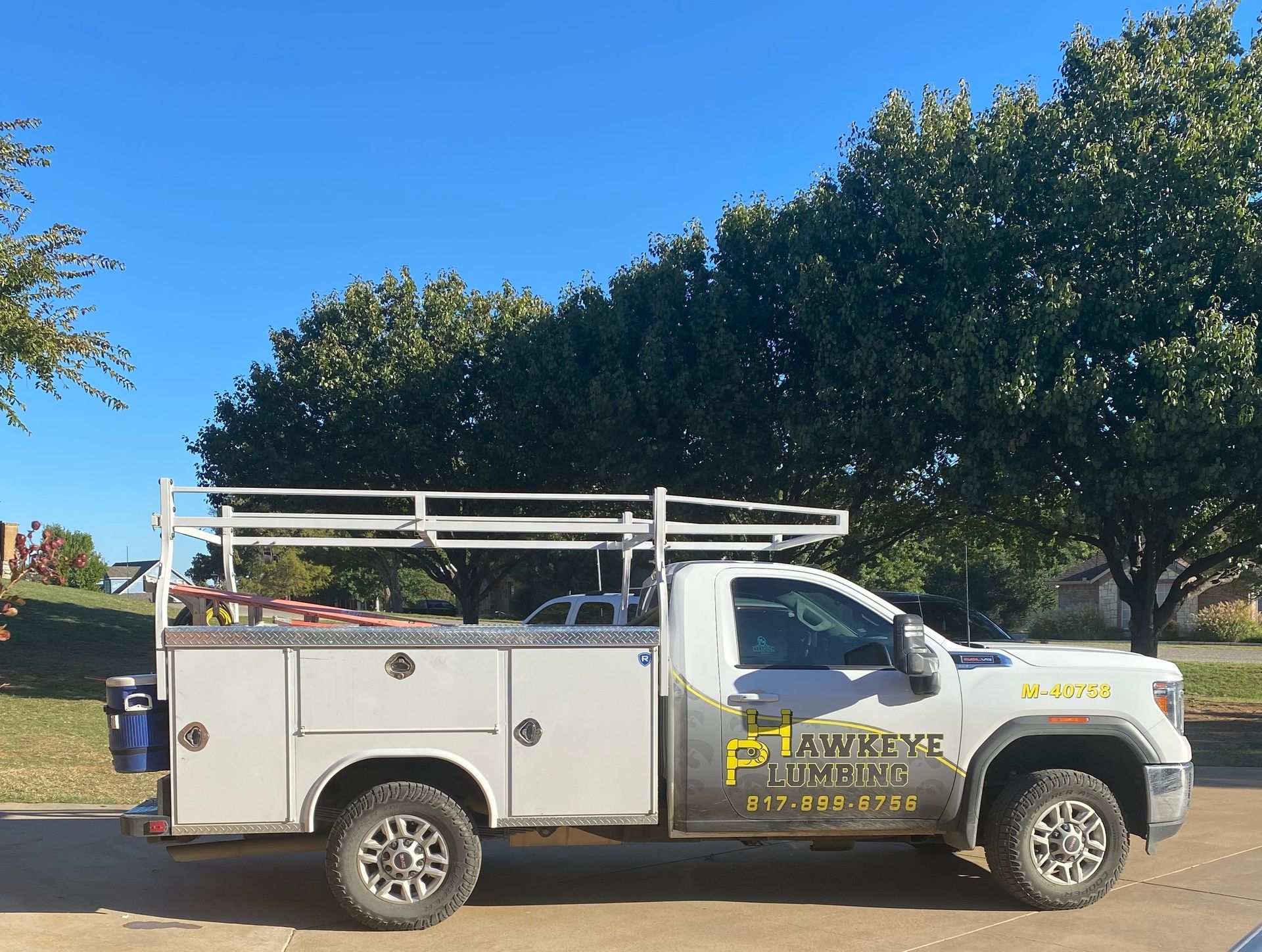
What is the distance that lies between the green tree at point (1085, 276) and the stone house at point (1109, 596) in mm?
34104

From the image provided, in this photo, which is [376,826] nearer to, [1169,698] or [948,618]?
[1169,698]

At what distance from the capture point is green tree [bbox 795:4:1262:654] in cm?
1402

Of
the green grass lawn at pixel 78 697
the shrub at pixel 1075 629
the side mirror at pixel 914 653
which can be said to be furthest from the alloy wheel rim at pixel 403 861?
the shrub at pixel 1075 629

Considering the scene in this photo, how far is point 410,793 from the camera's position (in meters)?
6.19

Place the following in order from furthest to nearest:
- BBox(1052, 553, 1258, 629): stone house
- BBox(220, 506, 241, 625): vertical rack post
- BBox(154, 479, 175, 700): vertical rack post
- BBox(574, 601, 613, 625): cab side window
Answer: BBox(1052, 553, 1258, 629): stone house → BBox(574, 601, 613, 625): cab side window → BBox(220, 506, 241, 625): vertical rack post → BBox(154, 479, 175, 700): vertical rack post

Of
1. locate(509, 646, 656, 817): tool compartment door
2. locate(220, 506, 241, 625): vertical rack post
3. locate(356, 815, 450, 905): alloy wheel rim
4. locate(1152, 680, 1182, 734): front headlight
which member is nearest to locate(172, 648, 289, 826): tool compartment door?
locate(356, 815, 450, 905): alloy wheel rim

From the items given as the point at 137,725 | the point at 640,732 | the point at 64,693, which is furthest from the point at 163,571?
the point at 64,693

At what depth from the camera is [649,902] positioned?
22.3 feet

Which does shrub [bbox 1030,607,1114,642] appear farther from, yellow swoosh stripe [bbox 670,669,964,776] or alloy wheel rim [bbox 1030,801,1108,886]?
yellow swoosh stripe [bbox 670,669,964,776]

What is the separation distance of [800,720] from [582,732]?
1.19 m

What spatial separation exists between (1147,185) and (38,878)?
1383cm

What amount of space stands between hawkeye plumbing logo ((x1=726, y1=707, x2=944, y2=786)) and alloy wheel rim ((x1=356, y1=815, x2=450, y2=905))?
5.31 feet

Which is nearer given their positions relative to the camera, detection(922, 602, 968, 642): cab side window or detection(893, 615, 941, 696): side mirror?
detection(893, 615, 941, 696): side mirror

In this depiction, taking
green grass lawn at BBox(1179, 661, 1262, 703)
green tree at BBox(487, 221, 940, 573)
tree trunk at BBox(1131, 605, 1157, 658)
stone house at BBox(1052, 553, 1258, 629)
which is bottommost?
green grass lawn at BBox(1179, 661, 1262, 703)
